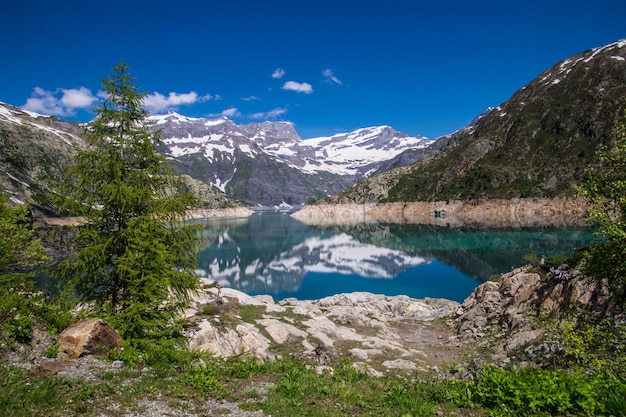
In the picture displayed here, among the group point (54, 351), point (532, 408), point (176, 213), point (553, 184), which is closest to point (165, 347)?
point (54, 351)

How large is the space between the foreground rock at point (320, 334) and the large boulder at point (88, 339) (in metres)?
5.31

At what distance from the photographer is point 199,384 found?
1034cm

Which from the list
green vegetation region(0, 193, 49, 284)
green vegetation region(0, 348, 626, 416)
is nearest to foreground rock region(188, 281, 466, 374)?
green vegetation region(0, 348, 626, 416)

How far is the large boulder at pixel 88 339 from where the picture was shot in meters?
11.9

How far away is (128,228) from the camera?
15.0 m

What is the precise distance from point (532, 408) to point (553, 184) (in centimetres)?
18432

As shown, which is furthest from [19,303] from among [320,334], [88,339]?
[320,334]

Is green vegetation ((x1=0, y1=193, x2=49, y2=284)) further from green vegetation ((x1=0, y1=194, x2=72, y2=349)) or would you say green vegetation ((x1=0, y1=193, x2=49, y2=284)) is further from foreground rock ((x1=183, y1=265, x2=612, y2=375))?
foreground rock ((x1=183, y1=265, x2=612, y2=375))

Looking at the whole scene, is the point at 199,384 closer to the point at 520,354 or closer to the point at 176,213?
the point at 176,213

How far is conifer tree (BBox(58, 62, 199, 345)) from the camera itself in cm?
1482

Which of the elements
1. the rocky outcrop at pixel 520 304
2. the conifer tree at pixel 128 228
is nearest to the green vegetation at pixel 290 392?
the conifer tree at pixel 128 228

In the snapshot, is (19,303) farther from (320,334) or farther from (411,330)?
(411,330)

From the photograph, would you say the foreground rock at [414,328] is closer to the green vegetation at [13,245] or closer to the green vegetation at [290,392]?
the green vegetation at [290,392]

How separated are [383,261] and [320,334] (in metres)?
66.0
